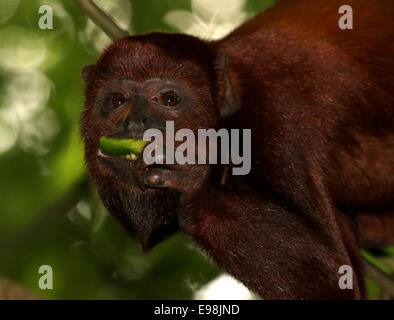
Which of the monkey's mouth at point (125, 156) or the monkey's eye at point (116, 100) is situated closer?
the monkey's mouth at point (125, 156)

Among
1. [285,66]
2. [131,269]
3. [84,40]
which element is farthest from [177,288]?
[285,66]

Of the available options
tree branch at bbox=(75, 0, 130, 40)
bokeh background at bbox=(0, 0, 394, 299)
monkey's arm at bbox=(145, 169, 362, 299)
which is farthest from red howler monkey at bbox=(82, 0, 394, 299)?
bokeh background at bbox=(0, 0, 394, 299)

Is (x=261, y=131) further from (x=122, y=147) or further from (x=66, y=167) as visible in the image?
(x=66, y=167)

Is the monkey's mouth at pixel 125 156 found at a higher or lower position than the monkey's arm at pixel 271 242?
higher

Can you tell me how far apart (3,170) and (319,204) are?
9.17 ft

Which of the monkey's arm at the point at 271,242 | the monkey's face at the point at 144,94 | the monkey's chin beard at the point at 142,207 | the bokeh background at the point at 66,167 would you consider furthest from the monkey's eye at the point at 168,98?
the bokeh background at the point at 66,167

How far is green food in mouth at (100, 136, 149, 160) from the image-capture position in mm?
4367

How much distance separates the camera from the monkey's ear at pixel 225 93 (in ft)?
16.0

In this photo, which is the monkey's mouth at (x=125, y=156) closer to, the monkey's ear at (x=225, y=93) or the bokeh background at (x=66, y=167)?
the monkey's ear at (x=225, y=93)

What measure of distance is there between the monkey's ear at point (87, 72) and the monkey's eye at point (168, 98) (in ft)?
2.18

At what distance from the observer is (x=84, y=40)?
689cm

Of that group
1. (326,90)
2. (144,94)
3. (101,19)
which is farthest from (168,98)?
(326,90)
